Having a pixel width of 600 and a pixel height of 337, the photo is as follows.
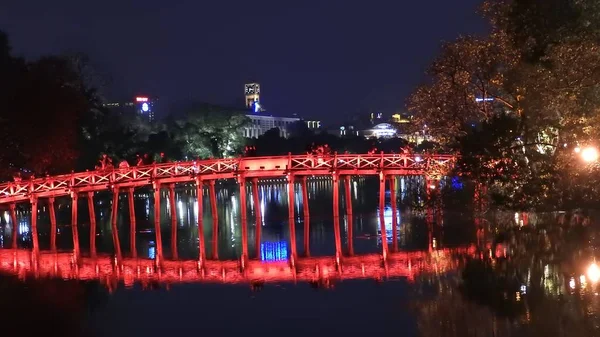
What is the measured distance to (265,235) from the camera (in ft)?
113

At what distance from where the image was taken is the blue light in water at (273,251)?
88.2 ft

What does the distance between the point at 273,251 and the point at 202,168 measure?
12030mm

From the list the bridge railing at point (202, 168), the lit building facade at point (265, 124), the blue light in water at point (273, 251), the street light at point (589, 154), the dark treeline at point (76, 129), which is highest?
the lit building facade at point (265, 124)

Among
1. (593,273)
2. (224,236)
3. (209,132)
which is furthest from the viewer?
(209,132)

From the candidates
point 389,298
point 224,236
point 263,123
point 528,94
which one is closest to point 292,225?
point 224,236

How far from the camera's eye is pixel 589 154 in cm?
2233

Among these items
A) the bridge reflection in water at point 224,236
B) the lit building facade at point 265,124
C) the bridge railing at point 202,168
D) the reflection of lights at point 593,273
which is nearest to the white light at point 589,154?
the reflection of lights at point 593,273

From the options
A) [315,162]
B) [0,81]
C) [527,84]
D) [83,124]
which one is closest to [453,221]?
[315,162]

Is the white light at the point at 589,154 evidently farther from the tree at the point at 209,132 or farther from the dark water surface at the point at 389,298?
the tree at the point at 209,132

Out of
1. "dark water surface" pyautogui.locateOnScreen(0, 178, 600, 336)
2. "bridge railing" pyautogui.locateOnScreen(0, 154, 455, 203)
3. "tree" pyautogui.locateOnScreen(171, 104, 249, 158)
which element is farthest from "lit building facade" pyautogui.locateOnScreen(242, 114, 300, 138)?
"dark water surface" pyautogui.locateOnScreen(0, 178, 600, 336)

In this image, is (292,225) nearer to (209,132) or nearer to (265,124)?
(209,132)

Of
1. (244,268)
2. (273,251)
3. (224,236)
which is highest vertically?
(224,236)

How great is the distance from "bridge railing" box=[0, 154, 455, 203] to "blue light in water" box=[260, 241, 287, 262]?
25.2 feet

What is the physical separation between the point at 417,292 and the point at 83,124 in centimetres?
5016
